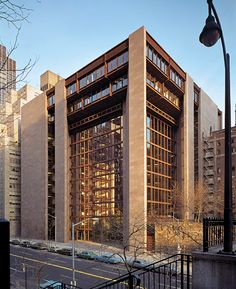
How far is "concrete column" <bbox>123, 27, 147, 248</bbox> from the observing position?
41719 millimetres

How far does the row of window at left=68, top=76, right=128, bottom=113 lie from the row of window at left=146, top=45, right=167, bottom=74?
5.50 meters

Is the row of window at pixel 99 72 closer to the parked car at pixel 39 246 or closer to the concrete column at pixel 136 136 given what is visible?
the concrete column at pixel 136 136

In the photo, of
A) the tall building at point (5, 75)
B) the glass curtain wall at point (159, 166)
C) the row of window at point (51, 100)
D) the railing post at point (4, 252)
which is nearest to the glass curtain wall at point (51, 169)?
the row of window at point (51, 100)

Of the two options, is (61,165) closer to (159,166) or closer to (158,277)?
(159,166)

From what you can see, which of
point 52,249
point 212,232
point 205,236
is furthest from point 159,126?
point 205,236

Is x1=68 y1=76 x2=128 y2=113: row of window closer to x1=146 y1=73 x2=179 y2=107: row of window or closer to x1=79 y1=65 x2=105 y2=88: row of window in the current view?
x1=79 y1=65 x2=105 y2=88: row of window

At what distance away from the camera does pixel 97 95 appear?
5097cm

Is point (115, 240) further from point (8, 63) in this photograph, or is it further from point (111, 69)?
point (8, 63)

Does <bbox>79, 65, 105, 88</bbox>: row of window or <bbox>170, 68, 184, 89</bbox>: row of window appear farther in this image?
<bbox>170, 68, 184, 89</bbox>: row of window

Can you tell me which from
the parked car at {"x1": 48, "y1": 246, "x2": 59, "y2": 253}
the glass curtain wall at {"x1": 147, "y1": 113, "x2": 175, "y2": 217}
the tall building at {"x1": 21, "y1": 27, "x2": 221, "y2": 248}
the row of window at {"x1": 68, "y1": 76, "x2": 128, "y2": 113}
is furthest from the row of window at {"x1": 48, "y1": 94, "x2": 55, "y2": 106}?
A: the parked car at {"x1": 48, "y1": 246, "x2": 59, "y2": 253}

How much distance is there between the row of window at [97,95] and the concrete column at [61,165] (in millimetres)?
2119

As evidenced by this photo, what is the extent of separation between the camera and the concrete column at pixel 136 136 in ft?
137

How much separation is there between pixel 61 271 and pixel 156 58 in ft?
117

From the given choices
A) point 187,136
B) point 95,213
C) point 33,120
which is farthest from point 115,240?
point 33,120
